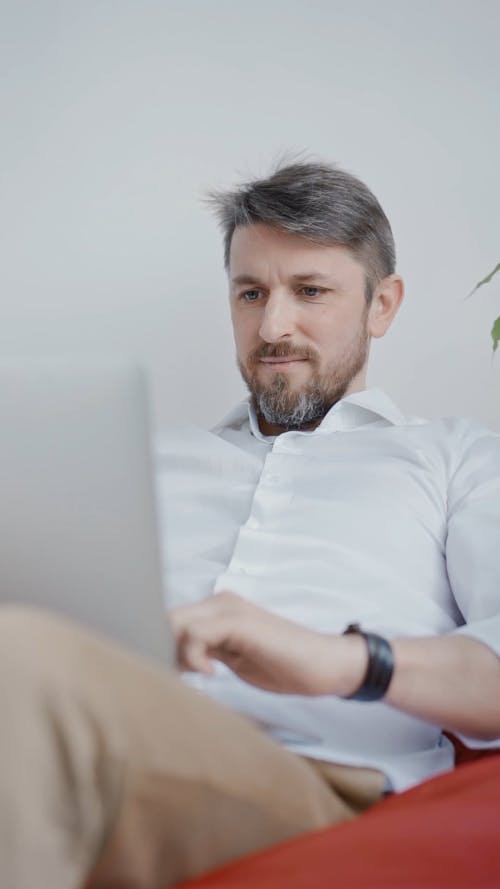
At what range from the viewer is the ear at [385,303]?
6.66 ft

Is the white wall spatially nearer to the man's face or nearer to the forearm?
the man's face

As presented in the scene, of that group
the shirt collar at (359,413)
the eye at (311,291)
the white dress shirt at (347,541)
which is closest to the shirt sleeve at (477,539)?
the white dress shirt at (347,541)

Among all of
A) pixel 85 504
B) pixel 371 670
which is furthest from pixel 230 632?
pixel 85 504

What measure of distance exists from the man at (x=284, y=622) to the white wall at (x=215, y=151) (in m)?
0.22

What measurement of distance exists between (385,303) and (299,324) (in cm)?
25

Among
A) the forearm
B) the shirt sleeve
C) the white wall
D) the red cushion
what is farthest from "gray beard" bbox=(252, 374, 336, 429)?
the red cushion

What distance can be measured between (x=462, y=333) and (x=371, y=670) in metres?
1.28

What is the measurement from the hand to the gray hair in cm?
95

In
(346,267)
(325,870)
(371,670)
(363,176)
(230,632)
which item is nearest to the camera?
(325,870)

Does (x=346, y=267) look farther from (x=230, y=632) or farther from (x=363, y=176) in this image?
(x=230, y=632)

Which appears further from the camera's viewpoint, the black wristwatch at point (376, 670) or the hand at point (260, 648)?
the black wristwatch at point (376, 670)

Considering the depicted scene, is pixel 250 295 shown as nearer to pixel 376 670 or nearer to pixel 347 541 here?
pixel 347 541

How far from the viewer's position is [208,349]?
7.67ft

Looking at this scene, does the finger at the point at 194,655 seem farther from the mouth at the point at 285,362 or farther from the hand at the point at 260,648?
the mouth at the point at 285,362
